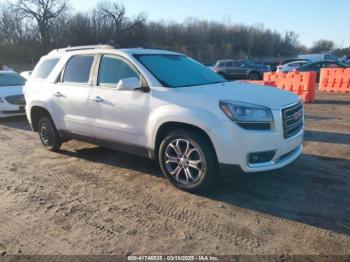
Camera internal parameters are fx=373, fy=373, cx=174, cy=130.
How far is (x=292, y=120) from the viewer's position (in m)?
4.74

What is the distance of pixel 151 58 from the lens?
5551mm

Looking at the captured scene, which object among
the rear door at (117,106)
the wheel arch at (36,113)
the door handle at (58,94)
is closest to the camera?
the rear door at (117,106)

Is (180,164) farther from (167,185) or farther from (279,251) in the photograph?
(279,251)

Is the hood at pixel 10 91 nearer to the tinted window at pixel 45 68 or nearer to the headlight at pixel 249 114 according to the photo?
the tinted window at pixel 45 68

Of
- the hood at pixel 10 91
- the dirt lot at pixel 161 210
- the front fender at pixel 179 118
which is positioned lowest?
the dirt lot at pixel 161 210

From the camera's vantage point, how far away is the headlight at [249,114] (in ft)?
14.2

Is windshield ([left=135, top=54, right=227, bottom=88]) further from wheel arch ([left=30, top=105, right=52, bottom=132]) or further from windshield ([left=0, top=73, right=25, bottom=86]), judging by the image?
windshield ([left=0, top=73, right=25, bottom=86])

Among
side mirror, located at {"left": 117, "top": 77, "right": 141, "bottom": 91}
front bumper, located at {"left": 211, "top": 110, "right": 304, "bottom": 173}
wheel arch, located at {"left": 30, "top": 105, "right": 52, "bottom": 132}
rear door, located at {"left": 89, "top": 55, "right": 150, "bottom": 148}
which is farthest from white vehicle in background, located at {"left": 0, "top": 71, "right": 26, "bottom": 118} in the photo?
front bumper, located at {"left": 211, "top": 110, "right": 304, "bottom": 173}

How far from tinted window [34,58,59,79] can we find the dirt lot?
64.9 inches

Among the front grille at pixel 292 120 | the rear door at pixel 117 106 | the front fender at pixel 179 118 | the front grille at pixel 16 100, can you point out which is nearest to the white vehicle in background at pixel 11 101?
the front grille at pixel 16 100

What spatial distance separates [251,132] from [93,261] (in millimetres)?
2200

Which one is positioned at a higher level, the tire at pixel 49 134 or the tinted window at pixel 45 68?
the tinted window at pixel 45 68

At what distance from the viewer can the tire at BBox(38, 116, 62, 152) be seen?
6879 millimetres

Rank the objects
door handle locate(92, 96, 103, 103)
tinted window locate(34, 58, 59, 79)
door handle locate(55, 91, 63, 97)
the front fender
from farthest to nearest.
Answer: tinted window locate(34, 58, 59, 79) < door handle locate(55, 91, 63, 97) < door handle locate(92, 96, 103, 103) < the front fender
